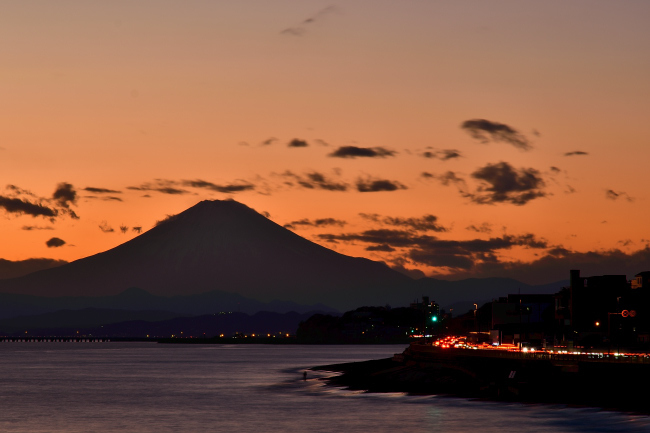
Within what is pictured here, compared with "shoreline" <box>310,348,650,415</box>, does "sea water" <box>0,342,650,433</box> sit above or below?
below

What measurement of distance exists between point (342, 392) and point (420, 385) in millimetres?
9634

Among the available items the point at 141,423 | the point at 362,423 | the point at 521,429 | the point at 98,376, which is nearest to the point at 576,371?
the point at 521,429

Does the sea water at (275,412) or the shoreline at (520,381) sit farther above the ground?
the shoreline at (520,381)

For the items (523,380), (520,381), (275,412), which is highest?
(523,380)

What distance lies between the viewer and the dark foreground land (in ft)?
259

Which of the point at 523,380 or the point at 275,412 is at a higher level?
the point at 523,380

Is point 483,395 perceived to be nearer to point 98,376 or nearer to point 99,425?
point 99,425

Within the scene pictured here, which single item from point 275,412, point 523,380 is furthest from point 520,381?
point 275,412

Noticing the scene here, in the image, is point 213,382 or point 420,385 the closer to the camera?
point 420,385

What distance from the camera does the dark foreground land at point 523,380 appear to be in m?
79.0

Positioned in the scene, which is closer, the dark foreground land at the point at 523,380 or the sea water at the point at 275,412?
the sea water at the point at 275,412

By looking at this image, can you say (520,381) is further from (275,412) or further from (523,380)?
(275,412)

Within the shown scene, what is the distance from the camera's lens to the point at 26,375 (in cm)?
18238

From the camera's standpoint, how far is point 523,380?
9131cm
